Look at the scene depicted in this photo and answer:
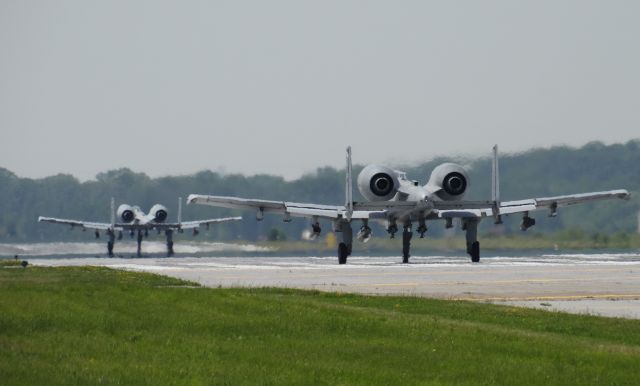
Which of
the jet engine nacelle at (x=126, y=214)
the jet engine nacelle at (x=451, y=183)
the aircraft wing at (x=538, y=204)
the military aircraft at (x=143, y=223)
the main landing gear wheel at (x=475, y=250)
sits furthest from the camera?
the jet engine nacelle at (x=126, y=214)

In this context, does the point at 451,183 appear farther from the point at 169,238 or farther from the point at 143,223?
the point at 143,223

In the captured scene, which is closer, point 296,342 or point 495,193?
point 296,342

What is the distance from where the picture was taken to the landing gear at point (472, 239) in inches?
2343

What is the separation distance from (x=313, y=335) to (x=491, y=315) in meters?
5.80

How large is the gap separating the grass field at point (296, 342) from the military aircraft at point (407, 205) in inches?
1228

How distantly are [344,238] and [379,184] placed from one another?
3488 mm

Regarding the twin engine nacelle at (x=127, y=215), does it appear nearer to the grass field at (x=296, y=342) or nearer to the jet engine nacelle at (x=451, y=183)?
the jet engine nacelle at (x=451, y=183)

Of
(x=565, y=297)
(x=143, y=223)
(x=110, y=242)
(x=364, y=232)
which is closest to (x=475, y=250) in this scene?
(x=364, y=232)

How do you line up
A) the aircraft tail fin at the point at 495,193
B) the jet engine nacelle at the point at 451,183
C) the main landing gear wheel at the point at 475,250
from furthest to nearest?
the main landing gear wheel at the point at 475,250 < the jet engine nacelle at the point at 451,183 < the aircraft tail fin at the point at 495,193

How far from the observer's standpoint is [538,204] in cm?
6100

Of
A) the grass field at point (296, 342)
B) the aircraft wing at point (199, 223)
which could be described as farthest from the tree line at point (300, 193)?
the grass field at point (296, 342)

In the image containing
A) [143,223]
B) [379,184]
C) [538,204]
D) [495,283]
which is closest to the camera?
[495,283]

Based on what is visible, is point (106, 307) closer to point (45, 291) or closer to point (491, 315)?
point (45, 291)

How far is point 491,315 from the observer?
2292 cm
